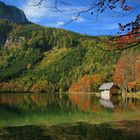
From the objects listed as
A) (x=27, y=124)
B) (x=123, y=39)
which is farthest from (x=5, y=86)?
(x=123, y=39)

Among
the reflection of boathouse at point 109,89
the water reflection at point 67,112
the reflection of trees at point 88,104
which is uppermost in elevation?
the reflection of boathouse at point 109,89

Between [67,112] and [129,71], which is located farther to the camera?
[129,71]

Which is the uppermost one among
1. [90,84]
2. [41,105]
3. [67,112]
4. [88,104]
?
[90,84]

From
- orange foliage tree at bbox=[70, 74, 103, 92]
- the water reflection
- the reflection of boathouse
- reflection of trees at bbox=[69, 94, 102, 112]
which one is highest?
orange foliage tree at bbox=[70, 74, 103, 92]

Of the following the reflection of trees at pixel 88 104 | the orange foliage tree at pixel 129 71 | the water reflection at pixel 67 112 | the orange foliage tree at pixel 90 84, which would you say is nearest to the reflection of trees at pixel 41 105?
the water reflection at pixel 67 112

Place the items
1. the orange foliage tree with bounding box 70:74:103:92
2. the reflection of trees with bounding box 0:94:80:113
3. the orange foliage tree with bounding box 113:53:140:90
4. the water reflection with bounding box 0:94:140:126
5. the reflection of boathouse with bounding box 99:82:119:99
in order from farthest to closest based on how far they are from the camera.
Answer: the orange foliage tree with bounding box 70:74:103:92
the reflection of boathouse with bounding box 99:82:119:99
the orange foliage tree with bounding box 113:53:140:90
the reflection of trees with bounding box 0:94:80:113
the water reflection with bounding box 0:94:140:126

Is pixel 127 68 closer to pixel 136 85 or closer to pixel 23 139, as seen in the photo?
pixel 136 85

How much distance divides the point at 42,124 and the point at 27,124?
147 centimetres

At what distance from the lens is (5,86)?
7692 inches

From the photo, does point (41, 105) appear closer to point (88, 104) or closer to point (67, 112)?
point (88, 104)

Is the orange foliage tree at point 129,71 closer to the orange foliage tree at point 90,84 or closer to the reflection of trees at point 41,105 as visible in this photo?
the reflection of trees at point 41,105

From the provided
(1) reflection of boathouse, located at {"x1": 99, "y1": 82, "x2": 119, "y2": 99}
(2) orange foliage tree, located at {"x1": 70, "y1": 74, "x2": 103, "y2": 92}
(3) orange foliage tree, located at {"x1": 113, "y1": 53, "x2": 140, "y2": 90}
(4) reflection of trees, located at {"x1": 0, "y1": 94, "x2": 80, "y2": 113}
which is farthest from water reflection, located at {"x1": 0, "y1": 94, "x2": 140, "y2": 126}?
(2) orange foliage tree, located at {"x1": 70, "y1": 74, "x2": 103, "y2": 92}

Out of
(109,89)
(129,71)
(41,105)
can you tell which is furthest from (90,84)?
(41,105)

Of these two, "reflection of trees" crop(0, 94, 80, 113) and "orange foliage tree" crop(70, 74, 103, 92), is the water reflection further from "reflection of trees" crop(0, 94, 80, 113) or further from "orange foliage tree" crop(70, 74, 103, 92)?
"orange foliage tree" crop(70, 74, 103, 92)
